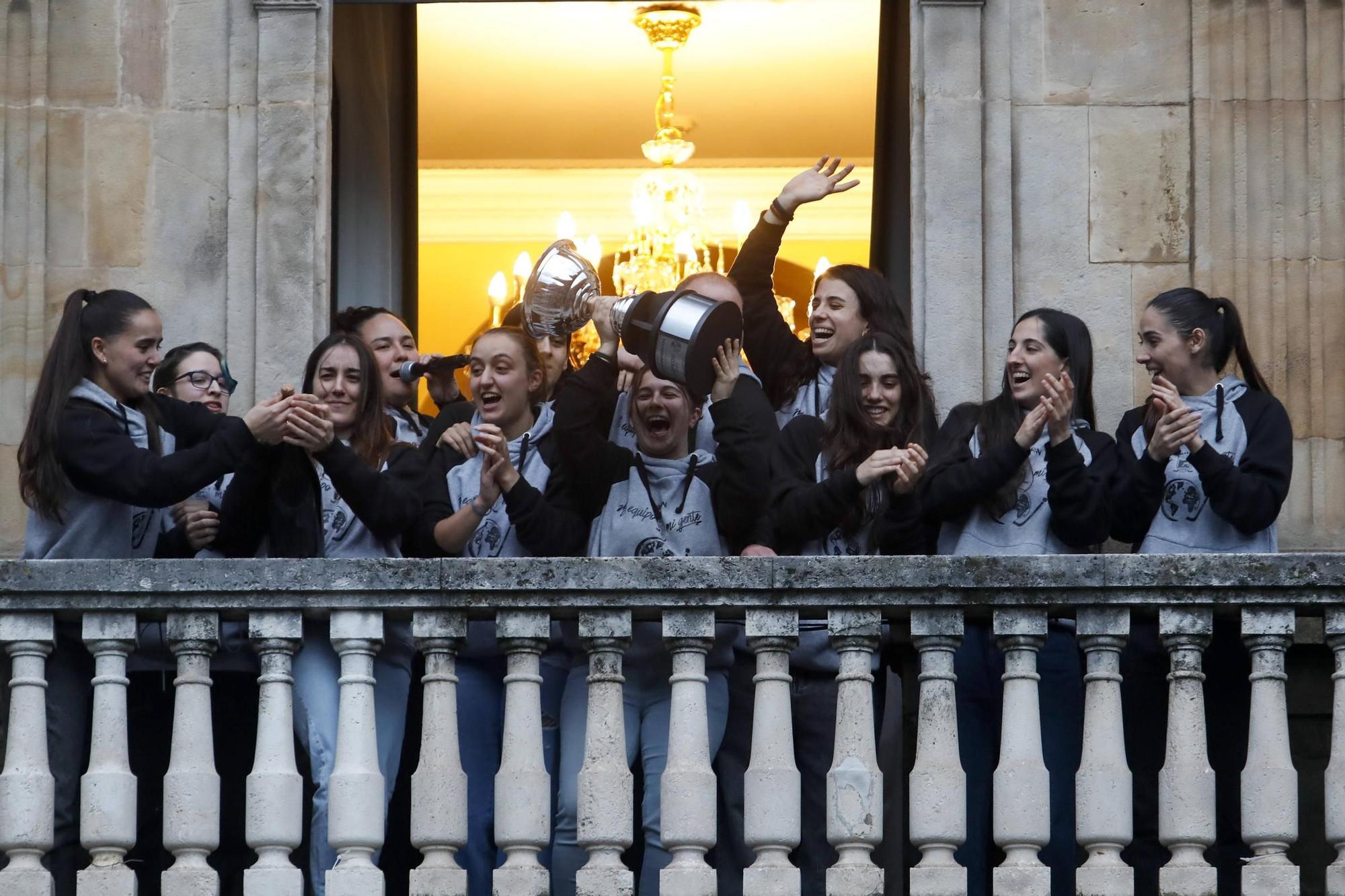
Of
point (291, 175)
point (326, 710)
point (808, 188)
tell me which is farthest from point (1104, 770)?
point (291, 175)

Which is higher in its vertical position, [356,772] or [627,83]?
[627,83]

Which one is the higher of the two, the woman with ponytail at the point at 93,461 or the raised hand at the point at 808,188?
the raised hand at the point at 808,188

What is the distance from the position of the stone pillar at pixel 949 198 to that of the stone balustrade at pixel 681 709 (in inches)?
88.6

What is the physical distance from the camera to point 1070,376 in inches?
259

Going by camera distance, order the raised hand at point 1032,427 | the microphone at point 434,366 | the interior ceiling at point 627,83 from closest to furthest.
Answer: the raised hand at point 1032,427 < the microphone at point 434,366 < the interior ceiling at point 627,83

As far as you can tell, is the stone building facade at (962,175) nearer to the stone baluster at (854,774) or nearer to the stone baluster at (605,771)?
the stone baluster at (854,774)

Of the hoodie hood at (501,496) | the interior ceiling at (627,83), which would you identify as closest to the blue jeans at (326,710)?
the hoodie hood at (501,496)

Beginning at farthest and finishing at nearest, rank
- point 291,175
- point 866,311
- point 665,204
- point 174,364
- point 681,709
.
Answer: point 665,204, point 291,175, point 174,364, point 866,311, point 681,709

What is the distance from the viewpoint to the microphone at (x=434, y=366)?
22.8 feet

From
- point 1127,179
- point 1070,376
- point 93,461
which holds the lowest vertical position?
point 93,461

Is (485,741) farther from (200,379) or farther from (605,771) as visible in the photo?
(200,379)

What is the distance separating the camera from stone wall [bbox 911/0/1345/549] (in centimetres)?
812

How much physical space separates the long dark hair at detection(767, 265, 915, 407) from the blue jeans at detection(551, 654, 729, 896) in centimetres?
123

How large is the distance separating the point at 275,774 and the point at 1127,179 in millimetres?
3809
